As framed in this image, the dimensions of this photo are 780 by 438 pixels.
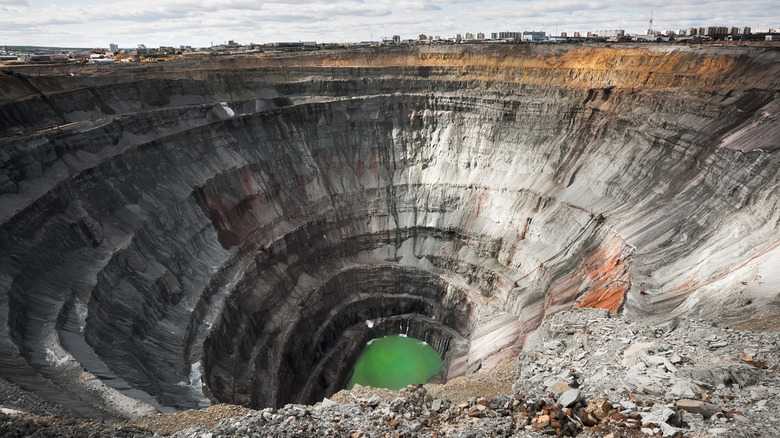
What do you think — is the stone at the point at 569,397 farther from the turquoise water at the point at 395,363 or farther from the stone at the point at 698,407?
the turquoise water at the point at 395,363

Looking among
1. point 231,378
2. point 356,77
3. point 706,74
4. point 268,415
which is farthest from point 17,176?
point 706,74

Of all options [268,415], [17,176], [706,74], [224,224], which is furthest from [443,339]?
[17,176]

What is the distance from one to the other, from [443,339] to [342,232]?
43.3 feet

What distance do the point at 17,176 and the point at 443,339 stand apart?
30.7m

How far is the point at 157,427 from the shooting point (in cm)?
1482

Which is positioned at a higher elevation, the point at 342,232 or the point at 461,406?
the point at 342,232

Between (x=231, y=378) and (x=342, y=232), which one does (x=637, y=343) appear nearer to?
(x=231, y=378)

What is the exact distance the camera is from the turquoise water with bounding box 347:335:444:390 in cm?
3481

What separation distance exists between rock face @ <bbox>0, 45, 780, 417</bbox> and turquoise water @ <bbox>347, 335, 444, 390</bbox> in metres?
1.19

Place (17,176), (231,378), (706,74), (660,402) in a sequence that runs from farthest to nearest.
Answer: (706,74) < (231,378) < (17,176) < (660,402)

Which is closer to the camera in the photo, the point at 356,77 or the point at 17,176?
the point at 17,176

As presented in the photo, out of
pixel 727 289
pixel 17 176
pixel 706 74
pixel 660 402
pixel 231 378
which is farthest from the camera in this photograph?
pixel 706 74

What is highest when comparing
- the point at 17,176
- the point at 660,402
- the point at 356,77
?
the point at 356,77

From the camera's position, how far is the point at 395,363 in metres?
36.8
